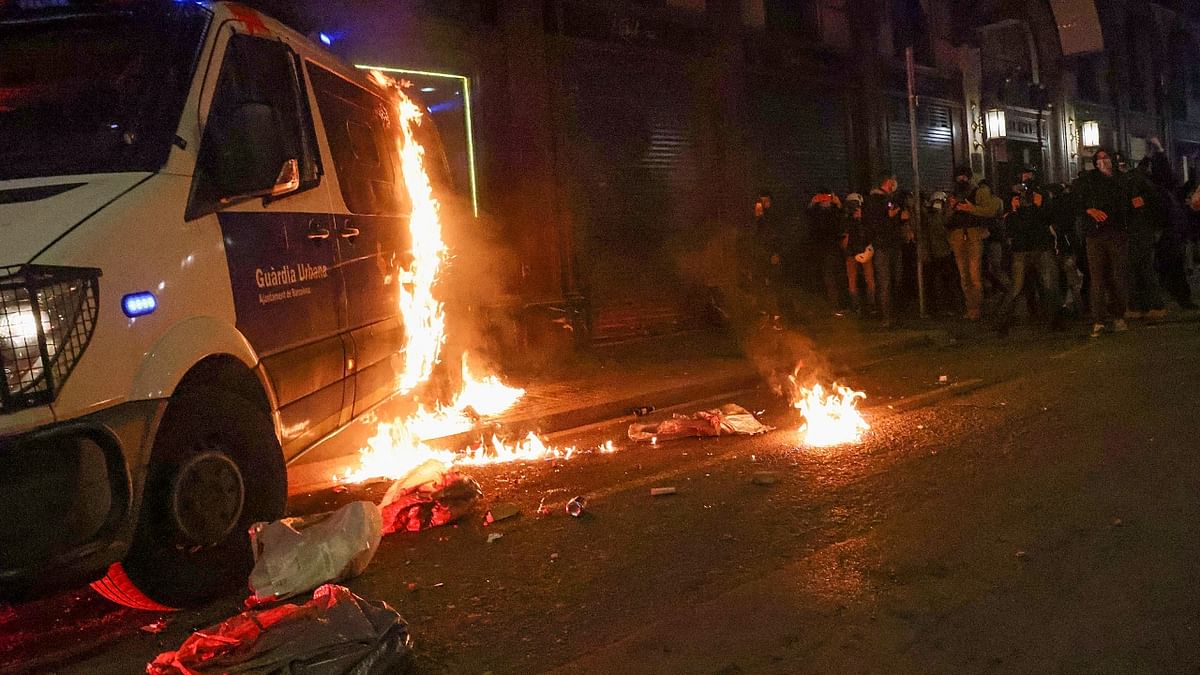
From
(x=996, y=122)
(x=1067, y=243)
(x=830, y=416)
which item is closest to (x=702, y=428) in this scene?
(x=830, y=416)

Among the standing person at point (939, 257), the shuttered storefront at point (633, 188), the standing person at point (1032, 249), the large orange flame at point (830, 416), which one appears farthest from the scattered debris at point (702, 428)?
the standing person at point (939, 257)

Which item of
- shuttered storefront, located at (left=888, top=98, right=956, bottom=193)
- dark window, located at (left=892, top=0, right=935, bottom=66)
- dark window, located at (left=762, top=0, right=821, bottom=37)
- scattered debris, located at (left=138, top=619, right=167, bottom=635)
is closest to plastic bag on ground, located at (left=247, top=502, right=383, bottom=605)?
scattered debris, located at (left=138, top=619, right=167, bottom=635)

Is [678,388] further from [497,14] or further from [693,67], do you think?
[693,67]

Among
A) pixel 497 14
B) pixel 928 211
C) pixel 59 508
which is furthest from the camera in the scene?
pixel 928 211

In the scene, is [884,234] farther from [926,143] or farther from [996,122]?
[996,122]

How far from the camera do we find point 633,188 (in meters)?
13.7

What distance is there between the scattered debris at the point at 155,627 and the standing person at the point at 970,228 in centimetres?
1157

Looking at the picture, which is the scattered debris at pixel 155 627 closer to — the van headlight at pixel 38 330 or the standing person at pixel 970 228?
the van headlight at pixel 38 330

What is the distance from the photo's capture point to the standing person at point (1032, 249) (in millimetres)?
12023

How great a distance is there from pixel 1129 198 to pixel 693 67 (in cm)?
623

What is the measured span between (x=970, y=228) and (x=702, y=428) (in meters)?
7.54

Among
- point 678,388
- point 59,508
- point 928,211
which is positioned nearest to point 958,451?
point 678,388

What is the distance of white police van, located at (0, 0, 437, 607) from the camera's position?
3309mm

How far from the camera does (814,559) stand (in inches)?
175
